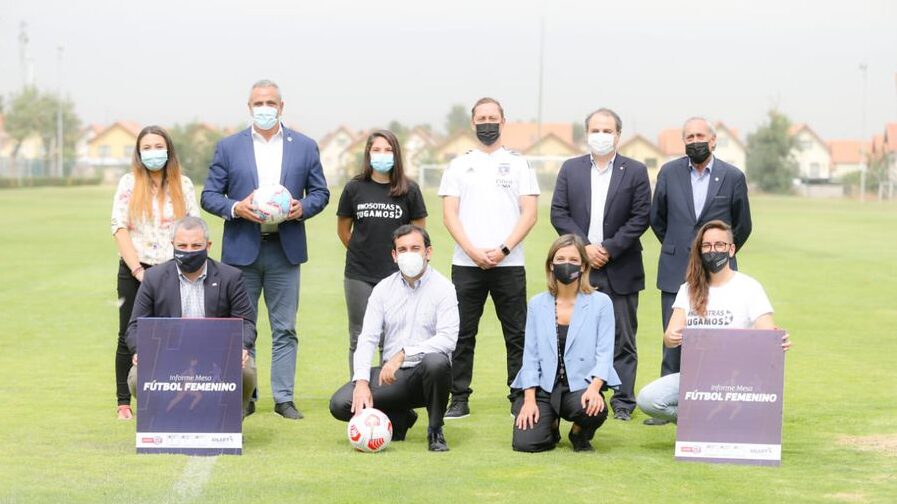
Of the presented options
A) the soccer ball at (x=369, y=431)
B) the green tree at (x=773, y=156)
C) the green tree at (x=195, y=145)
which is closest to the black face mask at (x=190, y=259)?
the soccer ball at (x=369, y=431)

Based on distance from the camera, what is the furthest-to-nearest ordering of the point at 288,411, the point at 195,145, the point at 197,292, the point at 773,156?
the point at 195,145 < the point at 773,156 < the point at 288,411 < the point at 197,292

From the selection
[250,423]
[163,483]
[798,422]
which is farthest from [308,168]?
[798,422]

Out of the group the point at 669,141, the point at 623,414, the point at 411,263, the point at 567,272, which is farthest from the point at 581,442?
the point at 669,141

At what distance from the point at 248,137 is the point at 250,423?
2.00 metres

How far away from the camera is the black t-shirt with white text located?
9.34 metres

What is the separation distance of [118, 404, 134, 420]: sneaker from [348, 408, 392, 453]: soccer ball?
210 cm

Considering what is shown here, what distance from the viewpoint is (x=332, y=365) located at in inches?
502

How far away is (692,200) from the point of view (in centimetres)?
926

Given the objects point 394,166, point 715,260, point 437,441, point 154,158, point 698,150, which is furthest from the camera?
point 394,166

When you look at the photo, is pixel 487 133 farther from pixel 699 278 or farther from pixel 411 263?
pixel 699 278

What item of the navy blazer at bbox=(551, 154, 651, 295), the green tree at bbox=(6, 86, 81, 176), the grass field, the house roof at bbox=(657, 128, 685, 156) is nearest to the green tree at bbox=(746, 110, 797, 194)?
the house roof at bbox=(657, 128, 685, 156)

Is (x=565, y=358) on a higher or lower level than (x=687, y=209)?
lower

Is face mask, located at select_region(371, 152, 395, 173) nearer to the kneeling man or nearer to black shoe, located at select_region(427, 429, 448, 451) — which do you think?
the kneeling man

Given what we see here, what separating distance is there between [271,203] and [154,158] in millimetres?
840
